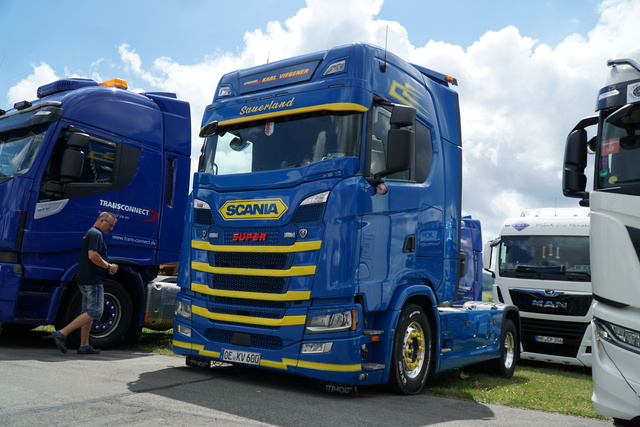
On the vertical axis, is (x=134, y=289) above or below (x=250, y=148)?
Answer: below

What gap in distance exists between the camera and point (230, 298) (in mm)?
6547

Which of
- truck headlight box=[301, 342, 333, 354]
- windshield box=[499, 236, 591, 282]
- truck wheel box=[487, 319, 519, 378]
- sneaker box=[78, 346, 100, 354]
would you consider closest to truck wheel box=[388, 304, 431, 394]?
truck headlight box=[301, 342, 333, 354]

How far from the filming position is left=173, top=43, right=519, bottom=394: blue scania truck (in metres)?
5.99

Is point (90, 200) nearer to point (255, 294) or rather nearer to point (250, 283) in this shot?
point (250, 283)

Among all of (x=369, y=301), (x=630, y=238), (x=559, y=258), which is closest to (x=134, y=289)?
(x=369, y=301)

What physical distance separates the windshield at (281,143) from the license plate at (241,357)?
1953 mm

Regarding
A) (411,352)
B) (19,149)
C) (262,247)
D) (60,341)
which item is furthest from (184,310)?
(19,149)

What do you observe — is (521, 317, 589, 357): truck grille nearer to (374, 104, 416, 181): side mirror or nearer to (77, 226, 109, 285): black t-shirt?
(374, 104, 416, 181): side mirror

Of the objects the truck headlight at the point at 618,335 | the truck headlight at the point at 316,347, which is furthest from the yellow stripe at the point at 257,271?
the truck headlight at the point at 618,335

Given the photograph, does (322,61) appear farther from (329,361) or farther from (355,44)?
(329,361)

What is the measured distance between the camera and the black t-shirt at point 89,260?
785 centimetres

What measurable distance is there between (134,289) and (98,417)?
490 cm

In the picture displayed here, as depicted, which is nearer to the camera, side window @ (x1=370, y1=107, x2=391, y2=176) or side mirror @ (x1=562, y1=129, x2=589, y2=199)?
side mirror @ (x1=562, y1=129, x2=589, y2=199)

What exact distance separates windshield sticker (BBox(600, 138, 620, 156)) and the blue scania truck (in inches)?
69.1
